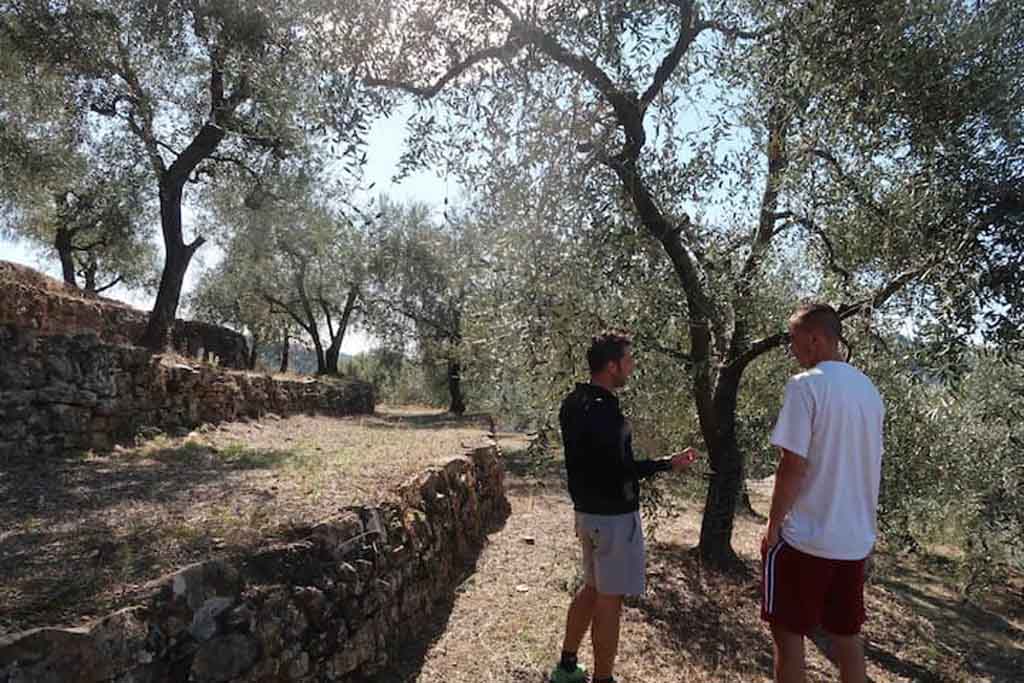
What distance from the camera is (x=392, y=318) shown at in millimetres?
28703

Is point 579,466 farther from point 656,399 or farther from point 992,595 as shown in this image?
point 992,595

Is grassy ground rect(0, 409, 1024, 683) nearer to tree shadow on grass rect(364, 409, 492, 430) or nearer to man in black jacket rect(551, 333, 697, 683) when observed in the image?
man in black jacket rect(551, 333, 697, 683)

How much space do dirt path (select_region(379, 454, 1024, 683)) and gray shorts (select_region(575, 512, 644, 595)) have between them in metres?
1.23

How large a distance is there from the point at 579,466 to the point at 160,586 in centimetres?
204

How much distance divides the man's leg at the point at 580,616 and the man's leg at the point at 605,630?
9cm

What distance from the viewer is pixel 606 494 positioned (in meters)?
3.58

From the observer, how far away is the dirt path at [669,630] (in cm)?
470

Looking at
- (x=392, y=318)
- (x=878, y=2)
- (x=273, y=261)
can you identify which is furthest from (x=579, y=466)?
(x=392, y=318)

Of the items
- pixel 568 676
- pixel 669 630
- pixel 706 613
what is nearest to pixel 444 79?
pixel 568 676

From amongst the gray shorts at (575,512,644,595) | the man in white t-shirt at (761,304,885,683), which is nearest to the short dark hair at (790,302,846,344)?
the man in white t-shirt at (761,304,885,683)

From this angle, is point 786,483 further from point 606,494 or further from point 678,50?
point 678,50

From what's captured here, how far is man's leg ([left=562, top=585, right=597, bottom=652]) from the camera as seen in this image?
12.4 feet

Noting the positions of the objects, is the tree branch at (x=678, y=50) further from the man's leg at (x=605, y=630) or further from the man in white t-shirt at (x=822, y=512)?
the man's leg at (x=605, y=630)

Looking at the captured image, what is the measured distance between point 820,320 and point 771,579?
47.4 inches
